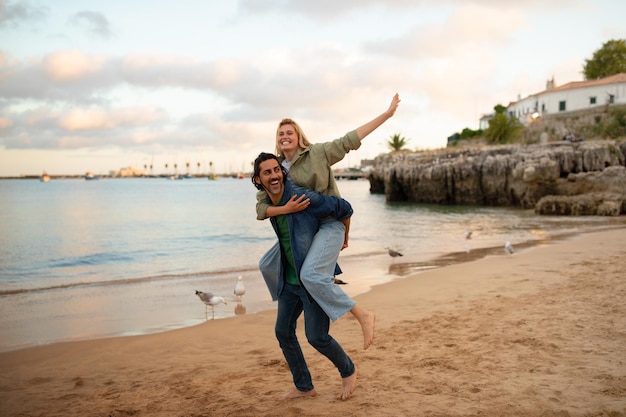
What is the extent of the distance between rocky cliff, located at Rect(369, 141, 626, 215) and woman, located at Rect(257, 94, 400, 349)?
2995 cm

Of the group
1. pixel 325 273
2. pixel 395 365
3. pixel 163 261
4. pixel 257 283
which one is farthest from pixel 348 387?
pixel 163 261

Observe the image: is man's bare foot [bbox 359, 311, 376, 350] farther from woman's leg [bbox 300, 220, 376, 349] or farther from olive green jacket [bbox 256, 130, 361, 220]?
olive green jacket [bbox 256, 130, 361, 220]

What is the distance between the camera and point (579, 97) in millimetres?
63375

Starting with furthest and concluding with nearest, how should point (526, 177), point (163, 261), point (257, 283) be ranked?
point (526, 177)
point (163, 261)
point (257, 283)

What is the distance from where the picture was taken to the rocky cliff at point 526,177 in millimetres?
31984

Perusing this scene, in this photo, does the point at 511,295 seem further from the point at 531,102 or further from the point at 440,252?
the point at 531,102

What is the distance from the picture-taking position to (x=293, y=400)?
4.55 meters

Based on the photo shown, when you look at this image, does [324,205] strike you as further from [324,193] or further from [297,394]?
[297,394]

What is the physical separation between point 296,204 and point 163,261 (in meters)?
16.2

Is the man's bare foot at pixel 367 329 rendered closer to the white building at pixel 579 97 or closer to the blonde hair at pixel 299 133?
the blonde hair at pixel 299 133

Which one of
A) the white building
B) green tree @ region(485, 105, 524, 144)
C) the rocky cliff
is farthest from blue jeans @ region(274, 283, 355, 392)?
the white building

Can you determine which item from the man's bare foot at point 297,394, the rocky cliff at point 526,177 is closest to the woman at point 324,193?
the man's bare foot at point 297,394

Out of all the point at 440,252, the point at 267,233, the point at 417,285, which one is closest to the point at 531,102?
the point at 267,233

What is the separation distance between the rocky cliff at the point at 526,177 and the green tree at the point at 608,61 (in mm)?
38404
